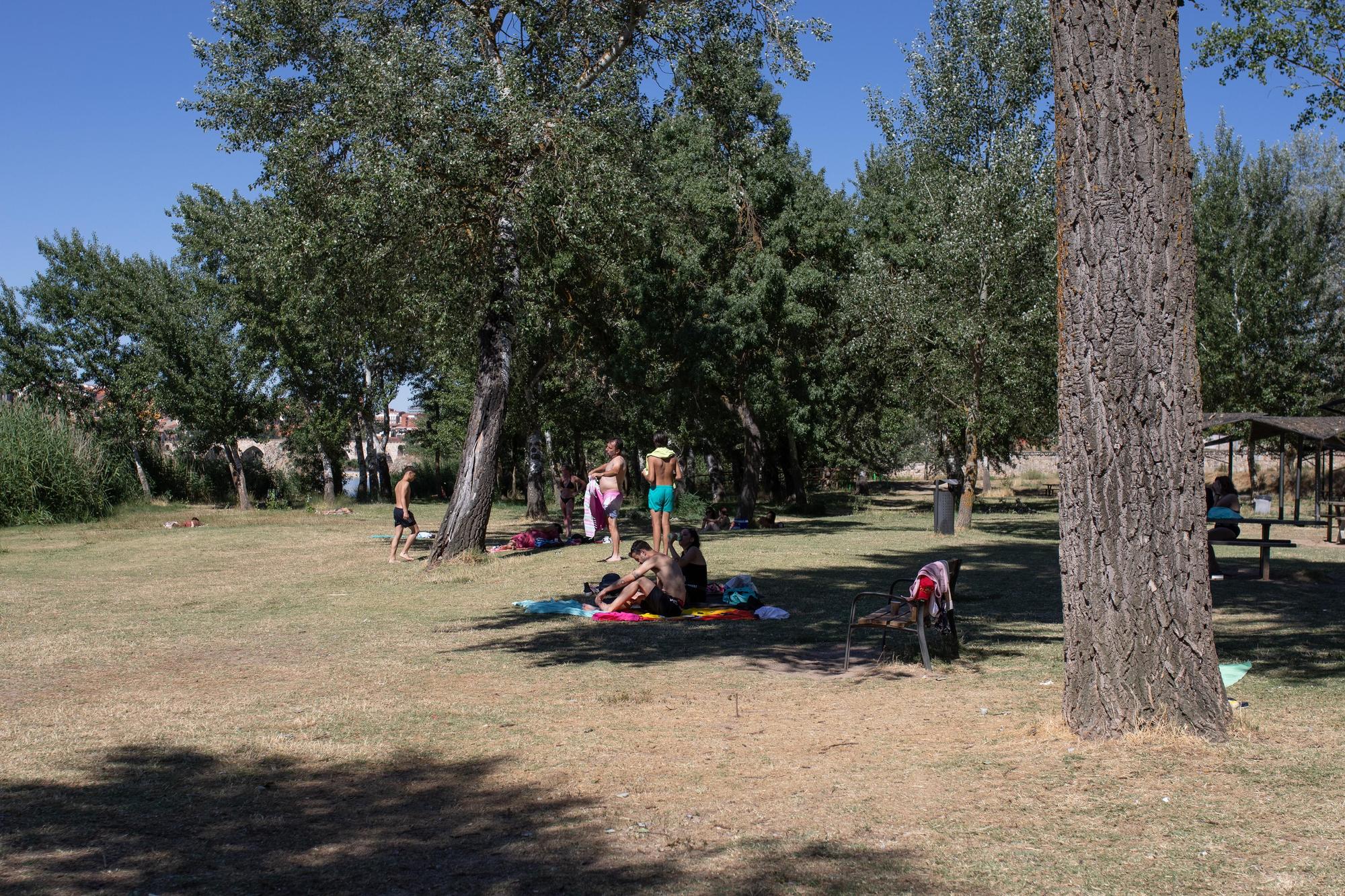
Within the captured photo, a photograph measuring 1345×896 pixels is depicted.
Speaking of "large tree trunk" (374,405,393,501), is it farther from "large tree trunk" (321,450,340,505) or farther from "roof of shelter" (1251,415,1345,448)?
"roof of shelter" (1251,415,1345,448)

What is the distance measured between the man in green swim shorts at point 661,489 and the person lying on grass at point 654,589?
3625mm

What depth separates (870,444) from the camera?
43.7 metres

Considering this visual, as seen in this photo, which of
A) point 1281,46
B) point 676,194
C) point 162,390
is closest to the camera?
point 1281,46

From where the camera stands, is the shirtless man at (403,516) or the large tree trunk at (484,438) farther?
the shirtless man at (403,516)

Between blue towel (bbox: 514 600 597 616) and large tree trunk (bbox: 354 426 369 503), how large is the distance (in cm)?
3279

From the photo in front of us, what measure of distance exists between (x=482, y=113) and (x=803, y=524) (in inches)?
576

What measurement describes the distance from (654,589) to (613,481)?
5.78 metres

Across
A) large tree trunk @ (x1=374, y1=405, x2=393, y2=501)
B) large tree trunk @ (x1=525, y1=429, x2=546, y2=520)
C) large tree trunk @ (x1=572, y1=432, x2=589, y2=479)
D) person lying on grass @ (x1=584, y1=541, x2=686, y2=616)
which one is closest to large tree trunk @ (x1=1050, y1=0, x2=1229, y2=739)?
person lying on grass @ (x1=584, y1=541, x2=686, y2=616)

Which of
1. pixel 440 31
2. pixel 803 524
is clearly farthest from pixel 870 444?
pixel 440 31

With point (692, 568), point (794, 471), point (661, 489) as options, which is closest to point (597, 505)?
point (661, 489)

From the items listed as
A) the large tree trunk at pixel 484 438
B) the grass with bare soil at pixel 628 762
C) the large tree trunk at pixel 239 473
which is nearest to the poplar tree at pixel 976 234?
the large tree trunk at pixel 484 438

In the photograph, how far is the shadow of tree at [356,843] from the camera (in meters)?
3.99

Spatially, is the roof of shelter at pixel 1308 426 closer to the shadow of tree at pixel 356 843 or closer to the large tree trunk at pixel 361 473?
the shadow of tree at pixel 356 843

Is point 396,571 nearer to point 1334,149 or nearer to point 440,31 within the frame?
point 440,31
